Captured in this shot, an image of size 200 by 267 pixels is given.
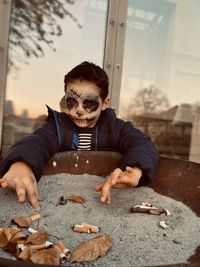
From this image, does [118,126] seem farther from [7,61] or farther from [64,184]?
[7,61]

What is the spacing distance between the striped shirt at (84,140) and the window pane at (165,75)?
151 cm

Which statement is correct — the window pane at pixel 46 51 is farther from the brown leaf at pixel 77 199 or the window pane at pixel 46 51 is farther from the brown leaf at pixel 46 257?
the brown leaf at pixel 46 257

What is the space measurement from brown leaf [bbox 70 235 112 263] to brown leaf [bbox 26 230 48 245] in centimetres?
7

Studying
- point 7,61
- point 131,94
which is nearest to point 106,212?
point 7,61

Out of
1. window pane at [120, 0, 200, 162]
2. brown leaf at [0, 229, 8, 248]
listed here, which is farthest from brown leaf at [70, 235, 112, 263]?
window pane at [120, 0, 200, 162]

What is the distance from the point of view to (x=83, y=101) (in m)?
1.19

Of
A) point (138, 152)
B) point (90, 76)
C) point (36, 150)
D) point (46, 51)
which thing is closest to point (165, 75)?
point (46, 51)

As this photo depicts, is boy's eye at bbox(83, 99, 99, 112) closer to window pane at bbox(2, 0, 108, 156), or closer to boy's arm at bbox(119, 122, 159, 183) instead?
boy's arm at bbox(119, 122, 159, 183)

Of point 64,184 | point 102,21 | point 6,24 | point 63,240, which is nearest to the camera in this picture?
point 63,240

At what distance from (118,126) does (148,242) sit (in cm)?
54

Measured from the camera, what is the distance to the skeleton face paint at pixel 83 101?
3.92 ft

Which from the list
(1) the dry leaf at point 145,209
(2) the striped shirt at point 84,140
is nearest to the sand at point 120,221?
(1) the dry leaf at point 145,209

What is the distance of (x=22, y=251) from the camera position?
0.66 metres

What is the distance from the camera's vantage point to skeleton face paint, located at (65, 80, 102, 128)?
1193mm
